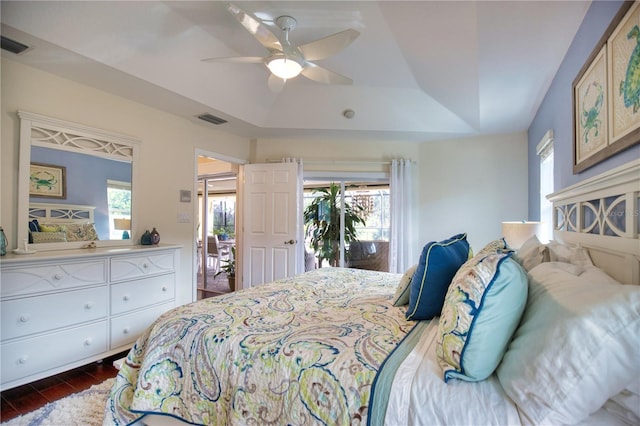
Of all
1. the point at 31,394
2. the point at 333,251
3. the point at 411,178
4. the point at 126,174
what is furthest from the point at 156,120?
the point at 411,178

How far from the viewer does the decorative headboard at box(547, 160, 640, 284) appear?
1.04 metres

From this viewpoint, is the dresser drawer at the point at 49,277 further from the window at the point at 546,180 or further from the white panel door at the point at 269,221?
the window at the point at 546,180

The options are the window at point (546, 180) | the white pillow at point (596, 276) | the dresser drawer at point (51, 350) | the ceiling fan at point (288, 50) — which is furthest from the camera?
the window at point (546, 180)

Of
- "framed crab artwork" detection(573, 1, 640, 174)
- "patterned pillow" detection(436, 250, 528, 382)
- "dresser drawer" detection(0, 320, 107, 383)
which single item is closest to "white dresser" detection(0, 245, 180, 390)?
"dresser drawer" detection(0, 320, 107, 383)

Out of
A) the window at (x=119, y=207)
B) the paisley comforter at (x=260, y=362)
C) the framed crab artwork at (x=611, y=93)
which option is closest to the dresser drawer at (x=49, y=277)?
the window at (x=119, y=207)

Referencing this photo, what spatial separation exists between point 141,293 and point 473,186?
4.10 metres

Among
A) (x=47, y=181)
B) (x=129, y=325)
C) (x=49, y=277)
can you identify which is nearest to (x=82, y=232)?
(x=47, y=181)

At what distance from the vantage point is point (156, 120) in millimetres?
3260

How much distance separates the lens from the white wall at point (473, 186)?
12.6ft

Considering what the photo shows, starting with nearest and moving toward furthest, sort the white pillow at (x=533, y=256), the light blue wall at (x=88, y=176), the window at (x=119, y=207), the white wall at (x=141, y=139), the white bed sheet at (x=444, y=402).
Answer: the white bed sheet at (x=444, y=402) → the white pillow at (x=533, y=256) → the white wall at (x=141, y=139) → the light blue wall at (x=88, y=176) → the window at (x=119, y=207)

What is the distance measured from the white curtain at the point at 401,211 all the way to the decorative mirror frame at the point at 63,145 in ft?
10.4

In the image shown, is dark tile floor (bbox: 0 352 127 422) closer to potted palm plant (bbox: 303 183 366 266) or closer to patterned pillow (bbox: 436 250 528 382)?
patterned pillow (bbox: 436 250 528 382)

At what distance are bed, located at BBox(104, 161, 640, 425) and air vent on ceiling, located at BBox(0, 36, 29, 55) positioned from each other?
221 centimetres

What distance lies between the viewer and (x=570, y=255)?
143 cm
